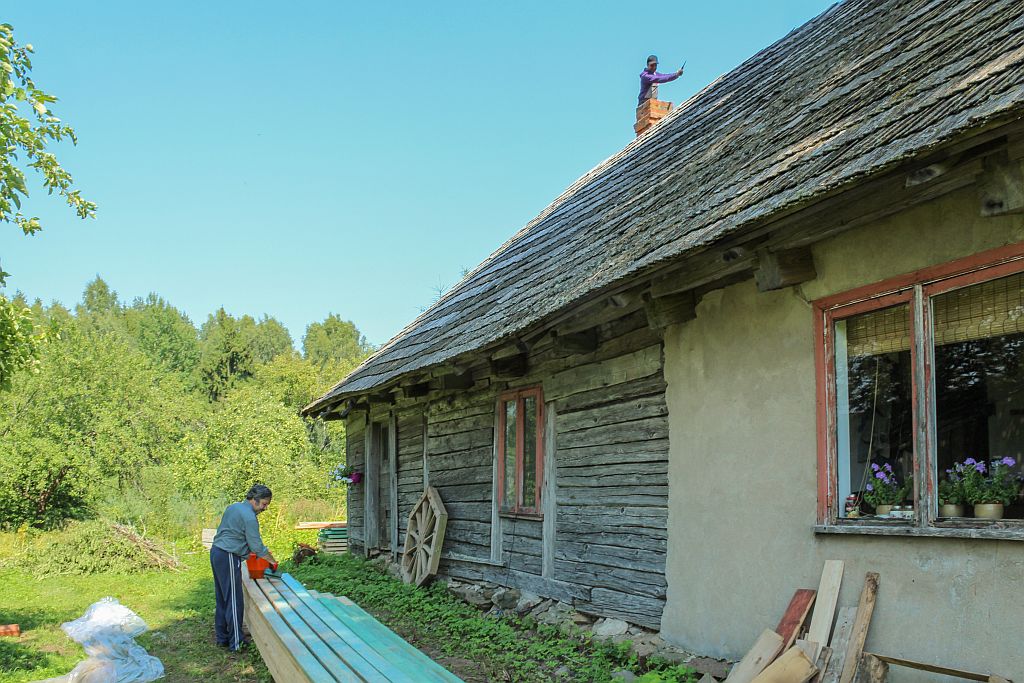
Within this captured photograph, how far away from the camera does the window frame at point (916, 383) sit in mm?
4180

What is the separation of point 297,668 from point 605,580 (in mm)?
2810

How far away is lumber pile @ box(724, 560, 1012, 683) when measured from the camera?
447 cm

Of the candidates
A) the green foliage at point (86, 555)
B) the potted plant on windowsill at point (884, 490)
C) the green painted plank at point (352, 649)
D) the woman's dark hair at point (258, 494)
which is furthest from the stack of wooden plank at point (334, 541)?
the potted plant on windowsill at point (884, 490)

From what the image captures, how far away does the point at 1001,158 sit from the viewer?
3.88 m

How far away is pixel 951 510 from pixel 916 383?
690mm

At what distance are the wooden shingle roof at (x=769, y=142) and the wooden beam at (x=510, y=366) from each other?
0.43 metres

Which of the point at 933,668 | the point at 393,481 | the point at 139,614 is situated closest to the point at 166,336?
the point at 393,481

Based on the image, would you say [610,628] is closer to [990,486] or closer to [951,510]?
[951,510]

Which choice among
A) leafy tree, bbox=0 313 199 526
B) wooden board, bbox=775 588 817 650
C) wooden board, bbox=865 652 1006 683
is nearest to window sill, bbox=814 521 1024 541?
wooden board, bbox=775 588 817 650

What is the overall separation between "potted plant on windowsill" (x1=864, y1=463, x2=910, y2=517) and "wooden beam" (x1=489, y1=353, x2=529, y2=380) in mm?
4586

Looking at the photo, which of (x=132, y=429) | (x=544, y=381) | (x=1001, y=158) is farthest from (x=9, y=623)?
(x=132, y=429)

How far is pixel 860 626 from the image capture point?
4.54 meters

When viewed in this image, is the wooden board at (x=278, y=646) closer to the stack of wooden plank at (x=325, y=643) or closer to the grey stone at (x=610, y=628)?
the stack of wooden plank at (x=325, y=643)

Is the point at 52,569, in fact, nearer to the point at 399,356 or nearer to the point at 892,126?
the point at 399,356
